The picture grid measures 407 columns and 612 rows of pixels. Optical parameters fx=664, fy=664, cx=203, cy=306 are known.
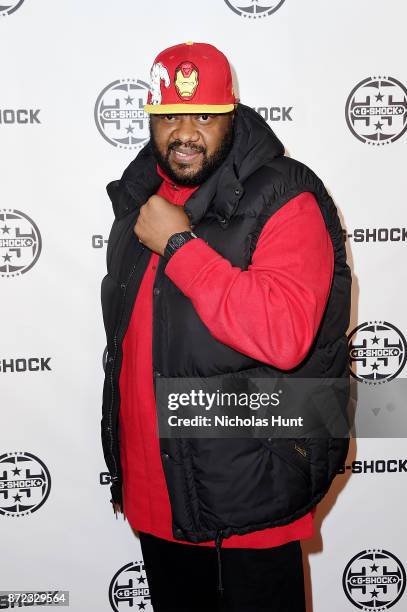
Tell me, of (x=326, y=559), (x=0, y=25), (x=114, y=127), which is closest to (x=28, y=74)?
(x=0, y=25)

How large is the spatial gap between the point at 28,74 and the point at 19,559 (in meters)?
1.29

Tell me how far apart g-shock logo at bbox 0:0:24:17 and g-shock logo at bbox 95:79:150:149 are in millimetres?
278

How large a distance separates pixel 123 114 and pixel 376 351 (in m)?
0.90

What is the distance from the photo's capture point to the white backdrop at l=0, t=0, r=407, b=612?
1.62 m

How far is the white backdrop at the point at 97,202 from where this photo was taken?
1616 mm

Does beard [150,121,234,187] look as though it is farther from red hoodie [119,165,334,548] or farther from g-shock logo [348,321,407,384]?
g-shock logo [348,321,407,384]

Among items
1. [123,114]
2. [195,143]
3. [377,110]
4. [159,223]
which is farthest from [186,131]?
[377,110]

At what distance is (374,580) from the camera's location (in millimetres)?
1902

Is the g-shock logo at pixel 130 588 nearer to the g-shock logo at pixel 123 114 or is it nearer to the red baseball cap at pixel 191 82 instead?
the g-shock logo at pixel 123 114

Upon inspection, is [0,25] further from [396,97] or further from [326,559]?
[326,559]

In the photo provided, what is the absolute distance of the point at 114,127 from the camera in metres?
1.67

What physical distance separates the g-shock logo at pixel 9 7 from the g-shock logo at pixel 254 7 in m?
0.50

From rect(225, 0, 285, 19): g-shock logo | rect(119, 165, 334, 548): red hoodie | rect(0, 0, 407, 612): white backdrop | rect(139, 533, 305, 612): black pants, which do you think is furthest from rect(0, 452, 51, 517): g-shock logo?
rect(225, 0, 285, 19): g-shock logo

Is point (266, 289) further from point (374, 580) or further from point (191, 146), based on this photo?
point (374, 580)
